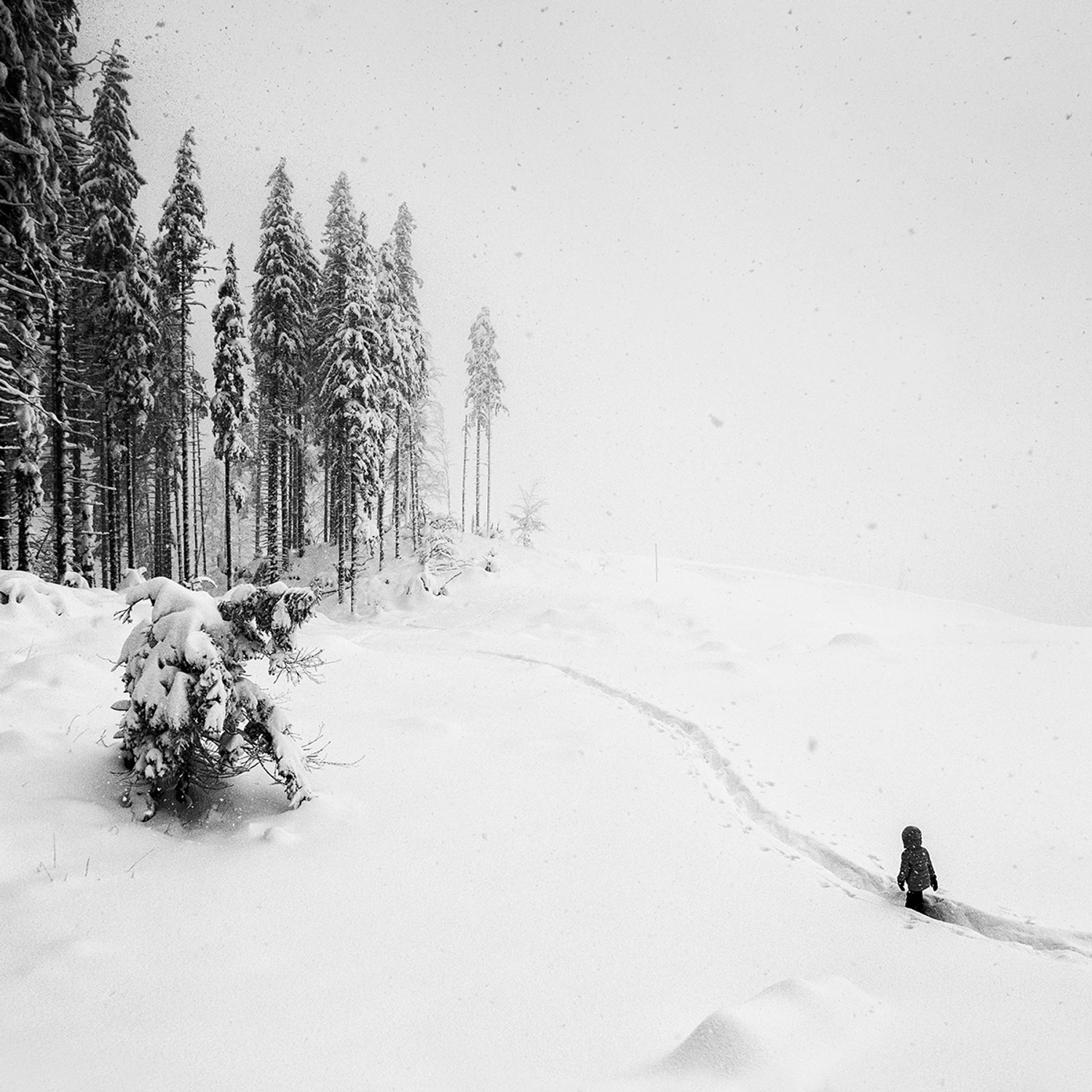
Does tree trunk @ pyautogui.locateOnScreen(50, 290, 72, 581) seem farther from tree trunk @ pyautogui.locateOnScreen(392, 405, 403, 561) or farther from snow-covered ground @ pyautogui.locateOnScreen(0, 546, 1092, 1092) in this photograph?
tree trunk @ pyautogui.locateOnScreen(392, 405, 403, 561)

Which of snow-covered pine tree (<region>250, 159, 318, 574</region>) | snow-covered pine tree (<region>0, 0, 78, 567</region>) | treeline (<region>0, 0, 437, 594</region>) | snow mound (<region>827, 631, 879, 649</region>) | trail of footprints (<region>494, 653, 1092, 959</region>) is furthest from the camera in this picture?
snow-covered pine tree (<region>250, 159, 318, 574</region>)

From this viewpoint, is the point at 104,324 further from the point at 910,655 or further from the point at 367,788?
the point at 910,655

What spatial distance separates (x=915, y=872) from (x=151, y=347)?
28.3 meters

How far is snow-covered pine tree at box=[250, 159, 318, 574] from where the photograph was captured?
29.2m

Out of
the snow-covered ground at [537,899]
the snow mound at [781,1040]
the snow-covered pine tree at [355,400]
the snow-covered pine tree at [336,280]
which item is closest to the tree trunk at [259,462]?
the snow-covered pine tree at [336,280]

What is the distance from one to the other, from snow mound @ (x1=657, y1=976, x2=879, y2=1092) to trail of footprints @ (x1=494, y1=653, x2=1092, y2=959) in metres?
2.87

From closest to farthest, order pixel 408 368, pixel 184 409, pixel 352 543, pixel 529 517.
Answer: pixel 184 409, pixel 352 543, pixel 408 368, pixel 529 517

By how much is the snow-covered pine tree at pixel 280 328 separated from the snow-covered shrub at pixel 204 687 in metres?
22.7

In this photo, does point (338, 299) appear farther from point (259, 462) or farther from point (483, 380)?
point (483, 380)

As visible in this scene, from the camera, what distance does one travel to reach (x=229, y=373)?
86.8 feet

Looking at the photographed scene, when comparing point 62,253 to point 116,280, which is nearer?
point 62,253

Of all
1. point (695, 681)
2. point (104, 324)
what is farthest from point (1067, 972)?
point (104, 324)

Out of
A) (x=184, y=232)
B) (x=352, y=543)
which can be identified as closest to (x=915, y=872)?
(x=352, y=543)

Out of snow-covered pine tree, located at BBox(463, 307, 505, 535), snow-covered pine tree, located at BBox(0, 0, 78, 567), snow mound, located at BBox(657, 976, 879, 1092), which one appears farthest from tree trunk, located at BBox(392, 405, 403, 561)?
snow mound, located at BBox(657, 976, 879, 1092)
